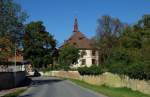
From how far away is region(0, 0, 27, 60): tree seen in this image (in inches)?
2085

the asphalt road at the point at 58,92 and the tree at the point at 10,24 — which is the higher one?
the tree at the point at 10,24

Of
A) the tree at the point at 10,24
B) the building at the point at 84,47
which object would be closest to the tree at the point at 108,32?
the building at the point at 84,47

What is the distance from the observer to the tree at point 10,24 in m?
53.0

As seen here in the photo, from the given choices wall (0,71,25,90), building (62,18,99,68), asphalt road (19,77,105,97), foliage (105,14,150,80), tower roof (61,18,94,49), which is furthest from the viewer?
tower roof (61,18,94,49)

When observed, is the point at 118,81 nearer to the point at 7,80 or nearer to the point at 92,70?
the point at 7,80

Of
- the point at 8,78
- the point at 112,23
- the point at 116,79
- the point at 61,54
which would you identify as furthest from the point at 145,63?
Result: the point at 61,54

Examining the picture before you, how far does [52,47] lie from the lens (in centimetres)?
13475

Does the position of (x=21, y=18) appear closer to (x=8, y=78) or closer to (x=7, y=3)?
(x=7, y=3)

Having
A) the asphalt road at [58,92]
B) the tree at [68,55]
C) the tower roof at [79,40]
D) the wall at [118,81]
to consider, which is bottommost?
the asphalt road at [58,92]

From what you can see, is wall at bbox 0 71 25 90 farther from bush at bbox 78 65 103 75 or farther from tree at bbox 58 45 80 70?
tree at bbox 58 45 80 70

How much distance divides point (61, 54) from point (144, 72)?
242 ft

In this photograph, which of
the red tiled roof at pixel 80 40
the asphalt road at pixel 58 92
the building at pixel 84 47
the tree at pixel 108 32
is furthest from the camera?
the red tiled roof at pixel 80 40

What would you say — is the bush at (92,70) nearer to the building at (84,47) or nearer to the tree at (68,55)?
the tree at (68,55)

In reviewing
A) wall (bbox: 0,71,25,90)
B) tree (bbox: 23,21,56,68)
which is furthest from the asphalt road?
tree (bbox: 23,21,56,68)
